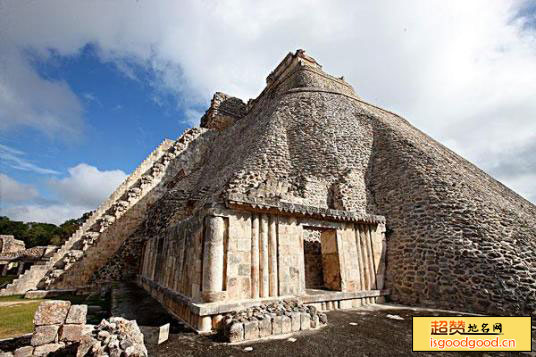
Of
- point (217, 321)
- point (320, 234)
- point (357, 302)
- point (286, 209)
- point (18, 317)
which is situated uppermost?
point (286, 209)

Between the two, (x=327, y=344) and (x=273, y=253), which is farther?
(x=273, y=253)

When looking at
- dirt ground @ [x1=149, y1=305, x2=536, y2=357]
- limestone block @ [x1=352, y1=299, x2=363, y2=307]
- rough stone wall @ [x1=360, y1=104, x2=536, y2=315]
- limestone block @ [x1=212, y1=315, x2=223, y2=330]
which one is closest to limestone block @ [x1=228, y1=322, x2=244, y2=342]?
dirt ground @ [x1=149, y1=305, x2=536, y2=357]

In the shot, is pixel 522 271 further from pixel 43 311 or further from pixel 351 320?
pixel 43 311

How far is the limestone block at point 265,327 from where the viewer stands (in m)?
4.49

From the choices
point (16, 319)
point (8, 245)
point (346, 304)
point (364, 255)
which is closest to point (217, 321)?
point (346, 304)

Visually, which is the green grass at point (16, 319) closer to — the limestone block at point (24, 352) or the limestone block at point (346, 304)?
the limestone block at point (24, 352)

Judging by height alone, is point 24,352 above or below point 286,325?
above

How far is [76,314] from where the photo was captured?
3676mm

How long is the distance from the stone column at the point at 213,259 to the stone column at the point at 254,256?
729 millimetres

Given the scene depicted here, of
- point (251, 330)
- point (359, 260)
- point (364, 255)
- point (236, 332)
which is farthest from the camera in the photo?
point (364, 255)

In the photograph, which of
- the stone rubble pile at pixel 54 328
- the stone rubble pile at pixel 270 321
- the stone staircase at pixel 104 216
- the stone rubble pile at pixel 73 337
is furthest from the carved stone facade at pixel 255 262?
the stone staircase at pixel 104 216

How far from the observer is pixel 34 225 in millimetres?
39906

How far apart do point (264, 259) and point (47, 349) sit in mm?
3863

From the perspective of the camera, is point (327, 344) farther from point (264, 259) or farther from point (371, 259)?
point (371, 259)
